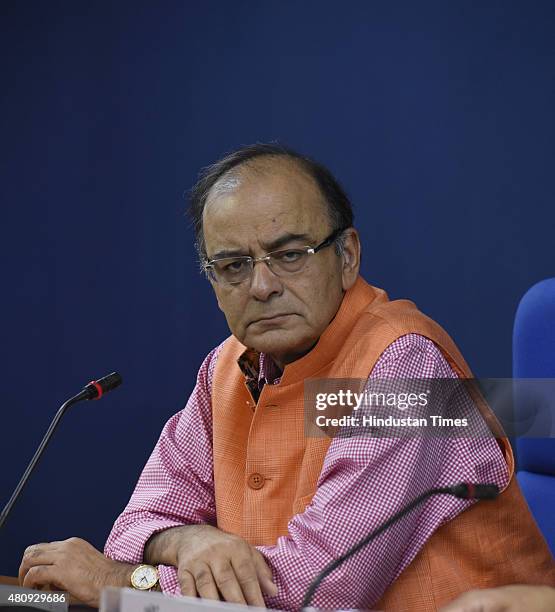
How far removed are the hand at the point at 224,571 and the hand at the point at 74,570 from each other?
5.7 inches

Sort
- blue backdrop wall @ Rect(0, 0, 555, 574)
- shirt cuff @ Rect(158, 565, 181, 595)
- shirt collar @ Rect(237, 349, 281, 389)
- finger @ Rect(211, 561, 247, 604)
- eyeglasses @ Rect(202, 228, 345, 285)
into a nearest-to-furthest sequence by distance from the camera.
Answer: finger @ Rect(211, 561, 247, 604), shirt cuff @ Rect(158, 565, 181, 595), eyeglasses @ Rect(202, 228, 345, 285), shirt collar @ Rect(237, 349, 281, 389), blue backdrop wall @ Rect(0, 0, 555, 574)

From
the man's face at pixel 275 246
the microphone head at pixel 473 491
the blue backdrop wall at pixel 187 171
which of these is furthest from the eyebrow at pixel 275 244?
the blue backdrop wall at pixel 187 171

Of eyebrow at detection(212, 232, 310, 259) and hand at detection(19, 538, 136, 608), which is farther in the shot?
eyebrow at detection(212, 232, 310, 259)

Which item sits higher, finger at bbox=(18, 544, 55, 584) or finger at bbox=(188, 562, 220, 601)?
finger at bbox=(188, 562, 220, 601)

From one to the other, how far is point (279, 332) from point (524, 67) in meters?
1.11

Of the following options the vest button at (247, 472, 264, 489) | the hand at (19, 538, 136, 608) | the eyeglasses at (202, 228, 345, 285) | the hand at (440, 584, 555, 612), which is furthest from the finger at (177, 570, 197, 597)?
the eyeglasses at (202, 228, 345, 285)

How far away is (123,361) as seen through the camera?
281cm

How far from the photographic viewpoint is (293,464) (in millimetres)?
1583

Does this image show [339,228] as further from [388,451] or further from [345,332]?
[388,451]

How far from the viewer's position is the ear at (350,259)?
1.71 meters

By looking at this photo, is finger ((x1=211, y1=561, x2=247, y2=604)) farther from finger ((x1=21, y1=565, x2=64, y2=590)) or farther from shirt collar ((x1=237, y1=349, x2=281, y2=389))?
shirt collar ((x1=237, y1=349, x2=281, y2=389))

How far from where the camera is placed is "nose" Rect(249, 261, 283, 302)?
160 centimetres

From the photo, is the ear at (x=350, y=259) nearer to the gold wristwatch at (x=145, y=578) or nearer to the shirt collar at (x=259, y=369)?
the shirt collar at (x=259, y=369)

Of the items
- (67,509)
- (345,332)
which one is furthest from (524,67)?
(67,509)
